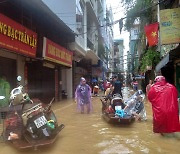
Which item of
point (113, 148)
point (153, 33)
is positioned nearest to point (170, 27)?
point (153, 33)

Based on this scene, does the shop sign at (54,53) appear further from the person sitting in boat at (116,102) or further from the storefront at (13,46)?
the person sitting in boat at (116,102)

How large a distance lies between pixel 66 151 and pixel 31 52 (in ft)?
24.2

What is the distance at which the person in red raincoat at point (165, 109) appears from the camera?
7938 millimetres

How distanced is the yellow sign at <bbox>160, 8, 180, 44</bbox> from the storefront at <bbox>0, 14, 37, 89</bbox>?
230 inches

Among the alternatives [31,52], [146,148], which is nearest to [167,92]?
[146,148]

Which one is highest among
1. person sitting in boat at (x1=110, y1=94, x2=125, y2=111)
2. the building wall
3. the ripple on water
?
the building wall

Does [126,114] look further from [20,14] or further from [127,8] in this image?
[127,8]

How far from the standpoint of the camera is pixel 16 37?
11500 mm

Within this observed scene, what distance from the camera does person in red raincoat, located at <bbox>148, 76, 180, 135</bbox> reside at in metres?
7.94

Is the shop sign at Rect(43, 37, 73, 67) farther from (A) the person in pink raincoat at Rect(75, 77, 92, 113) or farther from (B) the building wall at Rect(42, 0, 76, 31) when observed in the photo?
(B) the building wall at Rect(42, 0, 76, 31)

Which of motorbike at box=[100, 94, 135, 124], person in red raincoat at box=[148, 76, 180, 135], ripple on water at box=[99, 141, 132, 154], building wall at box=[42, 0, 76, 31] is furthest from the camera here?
building wall at box=[42, 0, 76, 31]

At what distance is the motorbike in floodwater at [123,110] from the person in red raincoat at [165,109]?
1721 mm

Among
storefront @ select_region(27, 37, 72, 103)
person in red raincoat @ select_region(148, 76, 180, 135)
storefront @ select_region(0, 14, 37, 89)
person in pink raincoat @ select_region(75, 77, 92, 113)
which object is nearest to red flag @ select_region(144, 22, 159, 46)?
storefront @ select_region(27, 37, 72, 103)

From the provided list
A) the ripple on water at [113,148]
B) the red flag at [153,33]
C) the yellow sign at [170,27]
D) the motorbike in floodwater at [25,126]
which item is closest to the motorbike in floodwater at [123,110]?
the ripple on water at [113,148]
